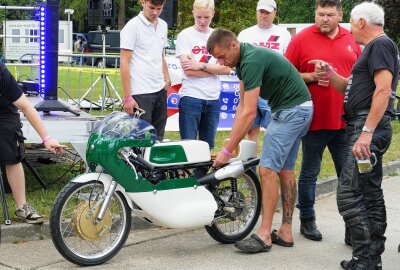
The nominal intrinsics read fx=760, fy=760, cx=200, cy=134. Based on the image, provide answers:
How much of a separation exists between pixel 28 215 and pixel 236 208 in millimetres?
1740

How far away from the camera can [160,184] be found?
5727 millimetres

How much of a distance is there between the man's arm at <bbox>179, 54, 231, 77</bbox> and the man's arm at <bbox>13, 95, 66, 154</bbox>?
1870 millimetres

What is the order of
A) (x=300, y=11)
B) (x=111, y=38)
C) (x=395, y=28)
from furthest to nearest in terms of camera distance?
1. (x=300, y=11)
2. (x=111, y=38)
3. (x=395, y=28)

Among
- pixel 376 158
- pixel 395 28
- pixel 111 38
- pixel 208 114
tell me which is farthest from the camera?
pixel 111 38

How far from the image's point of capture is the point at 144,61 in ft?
22.7

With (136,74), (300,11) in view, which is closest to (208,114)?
(136,74)

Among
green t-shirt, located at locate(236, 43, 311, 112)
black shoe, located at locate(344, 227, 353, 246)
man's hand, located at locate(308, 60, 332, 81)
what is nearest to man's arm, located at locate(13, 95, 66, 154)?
green t-shirt, located at locate(236, 43, 311, 112)

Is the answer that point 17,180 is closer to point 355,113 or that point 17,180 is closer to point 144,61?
point 144,61

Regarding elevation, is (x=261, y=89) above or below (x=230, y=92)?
above

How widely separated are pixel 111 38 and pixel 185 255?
40.1m

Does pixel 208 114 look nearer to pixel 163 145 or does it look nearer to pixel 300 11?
pixel 163 145

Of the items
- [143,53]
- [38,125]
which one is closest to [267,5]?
[143,53]

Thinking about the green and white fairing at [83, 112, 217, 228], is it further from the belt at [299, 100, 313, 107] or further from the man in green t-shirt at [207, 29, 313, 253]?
the belt at [299, 100, 313, 107]

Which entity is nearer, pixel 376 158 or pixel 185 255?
pixel 376 158
